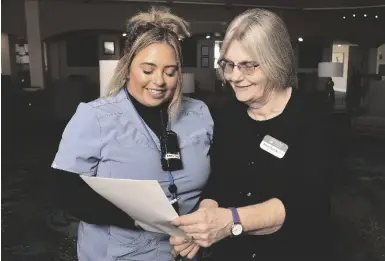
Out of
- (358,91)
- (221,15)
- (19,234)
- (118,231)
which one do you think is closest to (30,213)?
(19,234)

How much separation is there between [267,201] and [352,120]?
6456mm

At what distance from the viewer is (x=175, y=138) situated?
3.58ft

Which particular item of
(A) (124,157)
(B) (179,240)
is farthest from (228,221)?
(A) (124,157)

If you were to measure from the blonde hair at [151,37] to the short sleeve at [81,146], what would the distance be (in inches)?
5.8

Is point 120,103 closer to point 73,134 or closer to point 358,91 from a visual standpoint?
point 73,134

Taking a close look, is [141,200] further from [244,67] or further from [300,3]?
[300,3]

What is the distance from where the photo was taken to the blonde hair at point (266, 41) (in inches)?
39.0

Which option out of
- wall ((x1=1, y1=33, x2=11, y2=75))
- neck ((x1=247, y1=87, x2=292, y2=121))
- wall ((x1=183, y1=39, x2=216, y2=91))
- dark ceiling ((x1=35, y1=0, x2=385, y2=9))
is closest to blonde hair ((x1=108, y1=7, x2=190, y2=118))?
neck ((x1=247, y1=87, x2=292, y2=121))

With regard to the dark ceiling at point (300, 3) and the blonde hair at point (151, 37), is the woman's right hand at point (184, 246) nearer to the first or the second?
the blonde hair at point (151, 37)

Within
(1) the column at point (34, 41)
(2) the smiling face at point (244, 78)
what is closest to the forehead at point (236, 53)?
(2) the smiling face at point (244, 78)

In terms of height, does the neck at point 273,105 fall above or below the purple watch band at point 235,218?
above

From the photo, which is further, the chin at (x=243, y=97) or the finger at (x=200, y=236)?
the chin at (x=243, y=97)

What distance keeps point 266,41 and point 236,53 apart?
3.2 inches

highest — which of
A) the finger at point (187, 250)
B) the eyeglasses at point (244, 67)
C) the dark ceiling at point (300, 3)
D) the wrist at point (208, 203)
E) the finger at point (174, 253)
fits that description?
the dark ceiling at point (300, 3)
